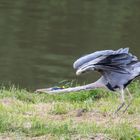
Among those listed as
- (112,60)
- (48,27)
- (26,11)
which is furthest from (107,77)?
(26,11)

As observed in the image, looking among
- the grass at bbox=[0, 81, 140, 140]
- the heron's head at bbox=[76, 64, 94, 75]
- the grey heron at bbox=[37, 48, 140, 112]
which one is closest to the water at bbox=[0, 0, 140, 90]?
the grass at bbox=[0, 81, 140, 140]

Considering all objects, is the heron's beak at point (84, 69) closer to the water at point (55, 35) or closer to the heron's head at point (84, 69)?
the heron's head at point (84, 69)

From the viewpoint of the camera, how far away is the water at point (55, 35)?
42.9 ft

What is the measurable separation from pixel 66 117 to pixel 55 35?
1146 cm

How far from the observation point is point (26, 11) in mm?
21250

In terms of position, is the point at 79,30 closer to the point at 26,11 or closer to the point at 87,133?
the point at 26,11

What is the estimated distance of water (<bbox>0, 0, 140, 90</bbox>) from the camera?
42.9ft

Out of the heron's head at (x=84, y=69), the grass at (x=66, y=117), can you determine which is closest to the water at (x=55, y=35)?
the grass at (x=66, y=117)

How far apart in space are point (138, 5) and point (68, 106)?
19.3 metres

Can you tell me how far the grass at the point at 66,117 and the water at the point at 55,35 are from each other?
4.10m

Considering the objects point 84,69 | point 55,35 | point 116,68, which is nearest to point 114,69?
point 116,68

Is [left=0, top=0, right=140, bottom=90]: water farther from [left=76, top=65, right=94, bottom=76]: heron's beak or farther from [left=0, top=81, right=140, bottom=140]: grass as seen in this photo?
[left=76, top=65, right=94, bottom=76]: heron's beak

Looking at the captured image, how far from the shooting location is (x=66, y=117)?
603 cm

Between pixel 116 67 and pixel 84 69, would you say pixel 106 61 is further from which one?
pixel 84 69
